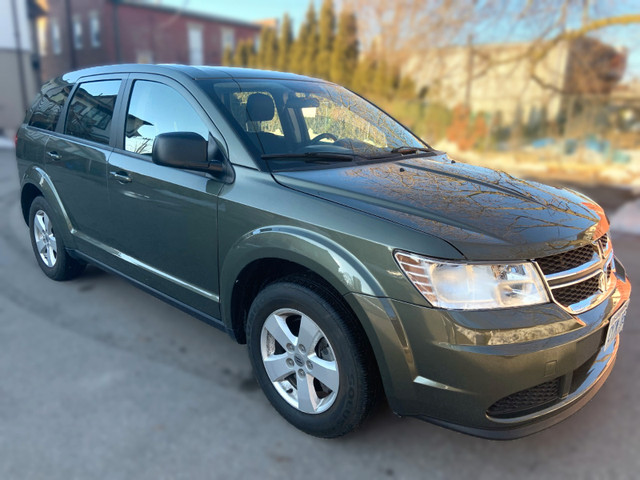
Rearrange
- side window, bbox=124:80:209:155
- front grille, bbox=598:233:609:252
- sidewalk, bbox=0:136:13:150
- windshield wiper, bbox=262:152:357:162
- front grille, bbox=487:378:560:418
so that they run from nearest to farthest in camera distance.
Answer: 1. front grille, bbox=487:378:560:418
2. front grille, bbox=598:233:609:252
3. windshield wiper, bbox=262:152:357:162
4. side window, bbox=124:80:209:155
5. sidewalk, bbox=0:136:13:150

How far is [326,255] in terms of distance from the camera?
2213mm

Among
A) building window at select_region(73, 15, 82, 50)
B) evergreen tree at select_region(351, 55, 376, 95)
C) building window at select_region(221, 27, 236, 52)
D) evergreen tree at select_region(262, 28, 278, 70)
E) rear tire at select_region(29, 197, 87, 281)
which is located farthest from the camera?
building window at select_region(221, 27, 236, 52)

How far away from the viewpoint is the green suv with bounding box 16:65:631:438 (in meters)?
2.00

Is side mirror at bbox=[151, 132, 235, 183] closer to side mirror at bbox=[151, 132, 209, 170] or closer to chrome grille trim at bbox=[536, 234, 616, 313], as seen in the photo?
side mirror at bbox=[151, 132, 209, 170]

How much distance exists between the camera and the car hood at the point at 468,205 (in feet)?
6.73

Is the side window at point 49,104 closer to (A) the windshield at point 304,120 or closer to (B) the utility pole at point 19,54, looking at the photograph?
(A) the windshield at point 304,120

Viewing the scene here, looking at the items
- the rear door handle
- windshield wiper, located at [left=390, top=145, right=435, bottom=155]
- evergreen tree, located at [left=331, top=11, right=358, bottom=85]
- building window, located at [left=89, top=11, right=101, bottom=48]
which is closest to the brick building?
building window, located at [left=89, top=11, right=101, bottom=48]

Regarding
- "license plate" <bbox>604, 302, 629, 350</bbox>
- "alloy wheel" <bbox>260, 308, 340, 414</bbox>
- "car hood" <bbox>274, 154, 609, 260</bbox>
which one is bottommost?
"alloy wheel" <bbox>260, 308, 340, 414</bbox>

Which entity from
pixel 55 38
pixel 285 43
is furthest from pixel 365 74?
pixel 55 38

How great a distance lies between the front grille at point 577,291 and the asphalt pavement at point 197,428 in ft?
2.65

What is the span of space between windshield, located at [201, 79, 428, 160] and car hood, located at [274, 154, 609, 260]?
27 cm

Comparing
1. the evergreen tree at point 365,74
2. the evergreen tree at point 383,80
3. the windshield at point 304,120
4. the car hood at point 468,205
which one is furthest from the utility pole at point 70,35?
the car hood at point 468,205

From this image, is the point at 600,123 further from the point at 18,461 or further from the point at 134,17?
the point at 134,17

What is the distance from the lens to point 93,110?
3650 mm
